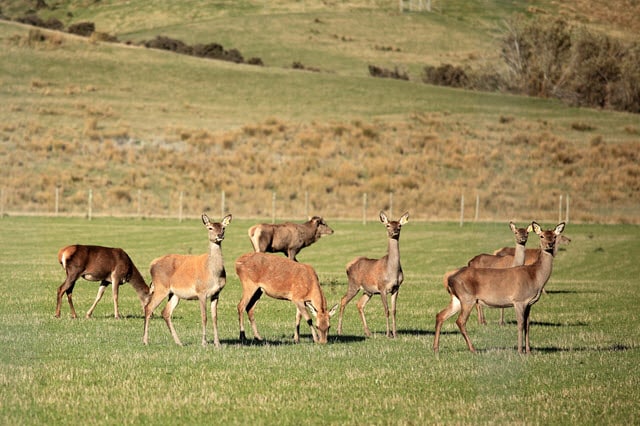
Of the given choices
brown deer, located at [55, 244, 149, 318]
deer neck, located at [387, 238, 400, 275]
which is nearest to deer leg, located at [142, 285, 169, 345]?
brown deer, located at [55, 244, 149, 318]

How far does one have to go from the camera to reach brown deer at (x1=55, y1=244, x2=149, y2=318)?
71.1 feet

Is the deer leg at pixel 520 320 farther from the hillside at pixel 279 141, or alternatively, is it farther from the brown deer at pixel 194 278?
the hillside at pixel 279 141

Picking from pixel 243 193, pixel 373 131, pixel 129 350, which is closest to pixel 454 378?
pixel 129 350

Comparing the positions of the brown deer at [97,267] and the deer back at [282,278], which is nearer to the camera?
the deer back at [282,278]

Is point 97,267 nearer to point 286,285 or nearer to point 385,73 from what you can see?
point 286,285

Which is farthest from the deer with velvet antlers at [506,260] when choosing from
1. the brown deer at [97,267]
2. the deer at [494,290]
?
the brown deer at [97,267]

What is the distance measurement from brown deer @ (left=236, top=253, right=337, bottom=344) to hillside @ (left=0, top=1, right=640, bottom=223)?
45.0m

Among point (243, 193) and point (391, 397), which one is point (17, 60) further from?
point (391, 397)

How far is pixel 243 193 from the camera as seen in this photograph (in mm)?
72688

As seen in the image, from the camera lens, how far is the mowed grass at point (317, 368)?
12.7 m

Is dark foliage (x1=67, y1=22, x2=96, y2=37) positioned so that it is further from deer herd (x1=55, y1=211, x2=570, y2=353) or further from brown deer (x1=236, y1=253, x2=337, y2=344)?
brown deer (x1=236, y1=253, x2=337, y2=344)

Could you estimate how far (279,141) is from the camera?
8738 cm

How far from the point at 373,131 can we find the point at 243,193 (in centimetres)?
2021

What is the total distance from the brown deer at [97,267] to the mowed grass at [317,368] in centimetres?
67
